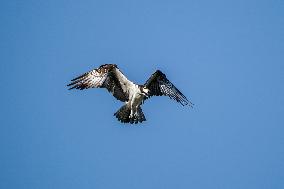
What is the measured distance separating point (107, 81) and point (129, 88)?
2.18 ft

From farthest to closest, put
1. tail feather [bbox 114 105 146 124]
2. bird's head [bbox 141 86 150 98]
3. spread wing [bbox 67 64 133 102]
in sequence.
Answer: bird's head [bbox 141 86 150 98], tail feather [bbox 114 105 146 124], spread wing [bbox 67 64 133 102]

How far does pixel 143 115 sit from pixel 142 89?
A: 72 cm

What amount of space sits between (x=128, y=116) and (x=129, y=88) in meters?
0.81

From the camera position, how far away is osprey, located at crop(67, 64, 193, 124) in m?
16.3

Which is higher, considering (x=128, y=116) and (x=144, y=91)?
(x=144, y=91)

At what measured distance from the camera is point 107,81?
1647cm

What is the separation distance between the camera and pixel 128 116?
16422mm

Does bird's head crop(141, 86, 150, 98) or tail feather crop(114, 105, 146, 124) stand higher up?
bird's head crop(141, 86, 150, 98)

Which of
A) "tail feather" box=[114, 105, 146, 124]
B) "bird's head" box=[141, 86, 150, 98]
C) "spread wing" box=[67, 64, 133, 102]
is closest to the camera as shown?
"spread wing" box=[67, 64, 133, 102]

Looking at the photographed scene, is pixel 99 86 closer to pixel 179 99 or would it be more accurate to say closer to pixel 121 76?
pixel 121 76

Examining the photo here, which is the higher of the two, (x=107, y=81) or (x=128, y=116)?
(x=107, y=81)

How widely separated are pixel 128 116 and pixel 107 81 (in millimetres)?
1120

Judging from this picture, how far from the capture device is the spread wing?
52.2ft

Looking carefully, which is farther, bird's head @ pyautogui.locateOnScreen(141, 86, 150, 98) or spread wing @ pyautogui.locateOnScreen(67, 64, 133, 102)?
bird's head @ pyautogui.locateOnScreen(141, 86, 150, 98)
